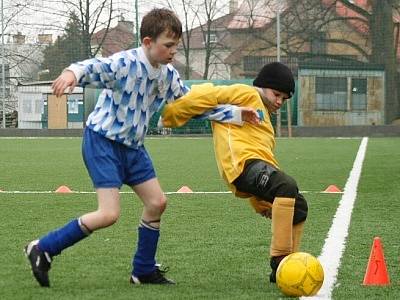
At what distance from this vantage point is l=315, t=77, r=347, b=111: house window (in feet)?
126

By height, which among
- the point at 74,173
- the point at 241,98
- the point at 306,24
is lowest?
the point at 74,173

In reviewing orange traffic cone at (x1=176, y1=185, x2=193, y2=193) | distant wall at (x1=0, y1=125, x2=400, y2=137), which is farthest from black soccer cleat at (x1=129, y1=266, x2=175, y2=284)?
distant wall at (x1=0, y1=125, x2=400, y2=137)

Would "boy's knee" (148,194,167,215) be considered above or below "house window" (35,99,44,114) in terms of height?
below

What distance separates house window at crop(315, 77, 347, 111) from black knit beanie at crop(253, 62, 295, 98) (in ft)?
107

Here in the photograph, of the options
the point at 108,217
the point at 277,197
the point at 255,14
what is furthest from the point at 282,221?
the point at 255,14

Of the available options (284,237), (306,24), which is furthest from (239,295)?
(306,24)

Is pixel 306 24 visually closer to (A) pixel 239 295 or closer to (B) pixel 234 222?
(B) pixel 234 222

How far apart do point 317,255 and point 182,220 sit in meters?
2.49

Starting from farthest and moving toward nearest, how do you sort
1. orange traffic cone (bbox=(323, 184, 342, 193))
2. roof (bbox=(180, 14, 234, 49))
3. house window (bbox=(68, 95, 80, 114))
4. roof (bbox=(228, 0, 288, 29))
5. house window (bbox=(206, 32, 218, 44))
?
house window (bbox=(206, 32, 218, 44)), roof (bbox=(180, 14, 234, 49)), roof (bbox=(228, 0, 288, 29)), house window (bbox=(68, 95, 80, 114)), orange traffic cone (bbox=(323, 184, 342, 193))

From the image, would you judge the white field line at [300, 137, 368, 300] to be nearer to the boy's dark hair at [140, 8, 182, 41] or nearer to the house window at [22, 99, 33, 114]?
the boy's dark hair at [140, 8, 182, 41]

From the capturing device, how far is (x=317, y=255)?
6359 millimetres

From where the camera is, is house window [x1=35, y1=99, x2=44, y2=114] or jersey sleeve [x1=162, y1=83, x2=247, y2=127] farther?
house window [x1=35, y1=99, x2=44, y2=114]

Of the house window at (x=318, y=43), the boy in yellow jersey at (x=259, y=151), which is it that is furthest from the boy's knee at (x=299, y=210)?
the house window at (x=318, y=43)

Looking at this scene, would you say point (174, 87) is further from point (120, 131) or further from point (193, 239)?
point (193, 239)
